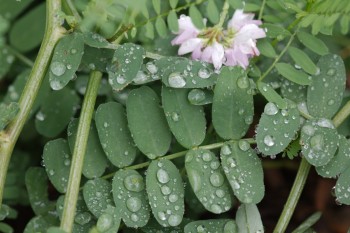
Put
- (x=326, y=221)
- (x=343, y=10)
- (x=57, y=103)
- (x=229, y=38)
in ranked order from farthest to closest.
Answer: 1. (x=326, y=221)
2. (x=57, y=103)
3. (x=229, y=38)
4. (x=343, y=10)

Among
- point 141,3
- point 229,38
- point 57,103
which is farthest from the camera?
point 57,103

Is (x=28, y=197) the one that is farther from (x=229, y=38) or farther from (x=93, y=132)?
(x=229, y=38)

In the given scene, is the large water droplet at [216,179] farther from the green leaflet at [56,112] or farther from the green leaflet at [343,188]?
the green leaflet at [56,112]

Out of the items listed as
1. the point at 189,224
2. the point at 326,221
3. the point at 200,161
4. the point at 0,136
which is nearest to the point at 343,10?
the point at 200,161

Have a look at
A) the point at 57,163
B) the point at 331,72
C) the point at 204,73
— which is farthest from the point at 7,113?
the point at 331,72

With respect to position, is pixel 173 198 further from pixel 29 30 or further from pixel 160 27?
pixel 29 30

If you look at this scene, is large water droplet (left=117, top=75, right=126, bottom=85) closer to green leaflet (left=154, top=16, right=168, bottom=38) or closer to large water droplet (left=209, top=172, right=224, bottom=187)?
green leaflet (left=154, top=16, right=168, bottom=38)

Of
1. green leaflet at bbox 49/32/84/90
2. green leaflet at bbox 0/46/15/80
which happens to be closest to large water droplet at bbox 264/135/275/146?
green leaflet at bbox 49/32/84/90
